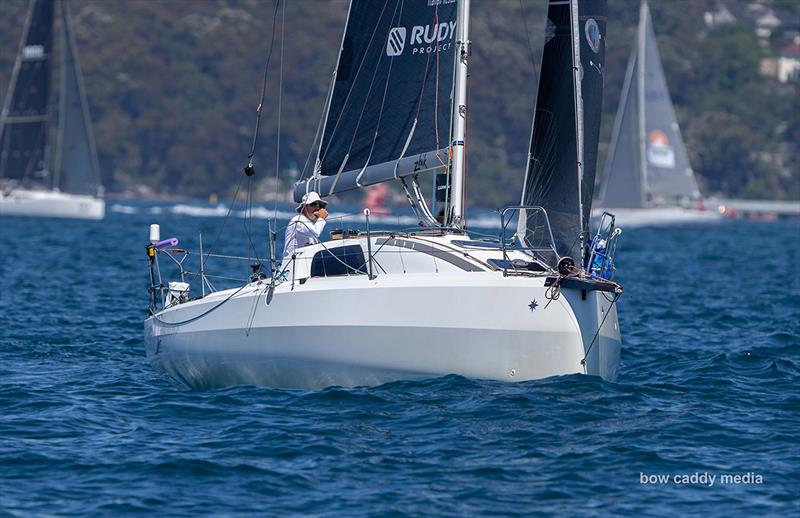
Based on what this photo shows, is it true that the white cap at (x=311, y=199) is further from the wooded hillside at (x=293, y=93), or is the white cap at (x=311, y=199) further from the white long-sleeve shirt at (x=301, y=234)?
Result: the wooded hillside at (x=293, y=93)

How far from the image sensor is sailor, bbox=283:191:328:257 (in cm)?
1595

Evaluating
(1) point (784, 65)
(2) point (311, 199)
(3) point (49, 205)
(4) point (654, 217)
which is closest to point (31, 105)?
(3) point (49, 205)

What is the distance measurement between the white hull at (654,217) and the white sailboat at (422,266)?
59.3 m

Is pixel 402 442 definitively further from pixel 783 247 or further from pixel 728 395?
pixel 783 247

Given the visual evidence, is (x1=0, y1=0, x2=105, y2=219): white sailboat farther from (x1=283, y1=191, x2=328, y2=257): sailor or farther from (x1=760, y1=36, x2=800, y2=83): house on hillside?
(x1=760, y1=36, x2=800, y2=83): house on hillside

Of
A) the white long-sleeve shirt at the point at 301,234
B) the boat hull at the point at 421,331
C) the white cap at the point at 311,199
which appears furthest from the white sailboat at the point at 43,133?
the boat hull at the point at 421,331

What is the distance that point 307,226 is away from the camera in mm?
15953

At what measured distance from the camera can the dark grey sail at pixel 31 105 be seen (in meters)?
66.9

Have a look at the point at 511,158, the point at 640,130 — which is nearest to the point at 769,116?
the point at 511,158

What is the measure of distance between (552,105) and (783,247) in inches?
1938

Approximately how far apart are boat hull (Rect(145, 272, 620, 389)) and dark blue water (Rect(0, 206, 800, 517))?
0.23m

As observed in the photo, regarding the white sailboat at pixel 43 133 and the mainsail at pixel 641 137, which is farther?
the mainsail at pixel 641 137
